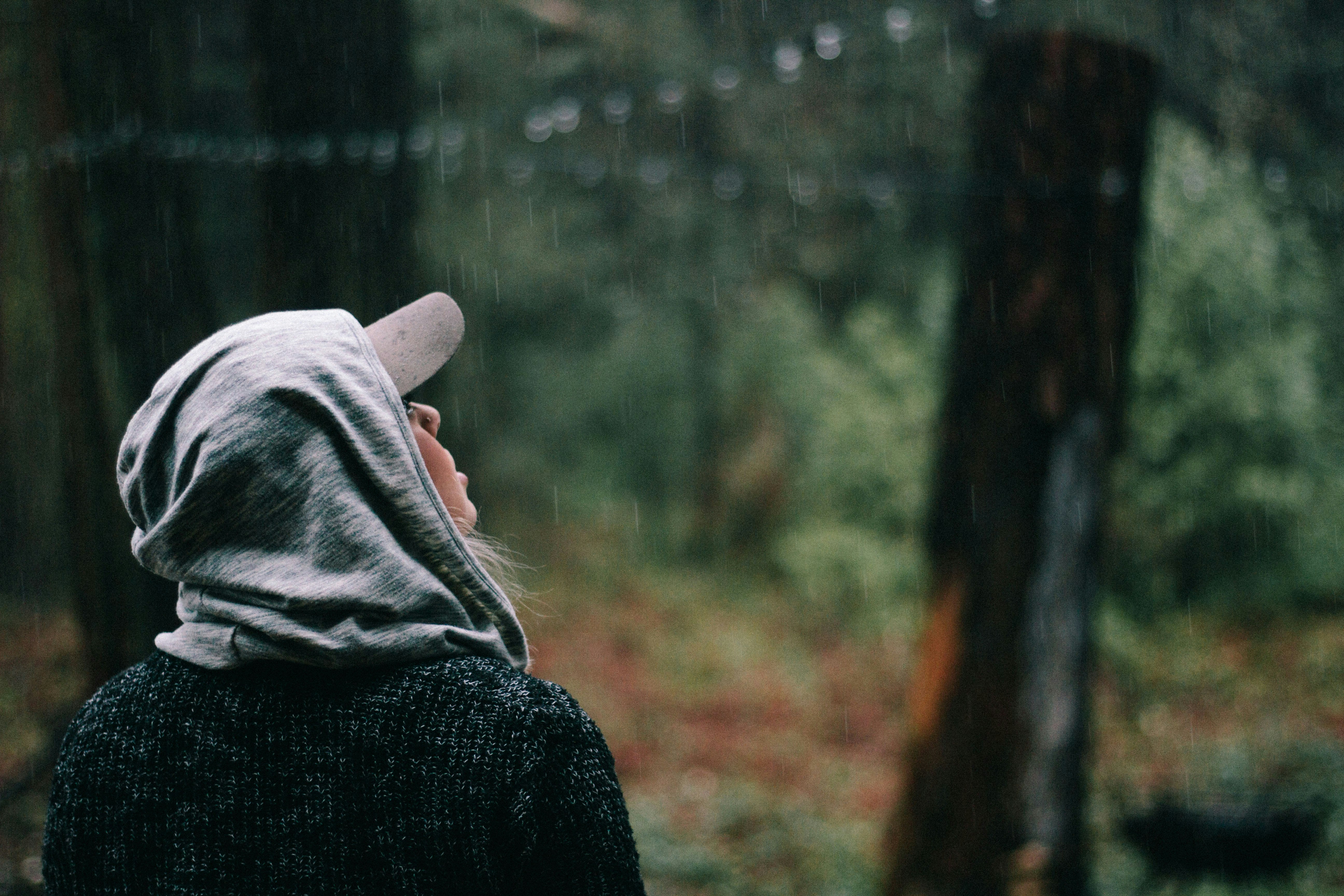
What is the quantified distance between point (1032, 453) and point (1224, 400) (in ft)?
14.7

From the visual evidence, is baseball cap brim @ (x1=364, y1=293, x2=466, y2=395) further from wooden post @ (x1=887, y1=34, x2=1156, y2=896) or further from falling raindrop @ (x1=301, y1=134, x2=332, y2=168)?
wooden post @ (x1=887, y1=34, x2=1156, y2=896)

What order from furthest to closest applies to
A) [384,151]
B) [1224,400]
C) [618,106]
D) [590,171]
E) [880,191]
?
1. [880,191]
2. [1224,400]
3. [618,106]
4. [590,171]
5. [384,151]

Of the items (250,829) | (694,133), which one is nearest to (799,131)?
(694,133)

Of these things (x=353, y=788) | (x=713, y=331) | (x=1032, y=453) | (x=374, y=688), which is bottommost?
(x=1032, y=453)

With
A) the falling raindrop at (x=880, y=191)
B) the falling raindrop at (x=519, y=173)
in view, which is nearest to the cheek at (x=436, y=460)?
the falling raindrop at (x=880, y=191)

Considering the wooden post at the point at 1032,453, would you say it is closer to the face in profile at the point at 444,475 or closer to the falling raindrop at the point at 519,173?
the face in profile at the point at 444,475

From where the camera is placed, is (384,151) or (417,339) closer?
(417,339)

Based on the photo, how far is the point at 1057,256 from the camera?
482cm

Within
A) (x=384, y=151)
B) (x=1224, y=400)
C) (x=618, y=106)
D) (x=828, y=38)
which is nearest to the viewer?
(x=384, y=151)

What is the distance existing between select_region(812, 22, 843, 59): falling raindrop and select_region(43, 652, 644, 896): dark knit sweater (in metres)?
4.12

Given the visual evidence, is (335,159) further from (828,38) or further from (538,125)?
(828,38)

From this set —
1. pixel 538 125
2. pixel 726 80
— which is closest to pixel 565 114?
pixel 538 125

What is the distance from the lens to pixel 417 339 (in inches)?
56.1

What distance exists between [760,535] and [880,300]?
2780 millimetres
